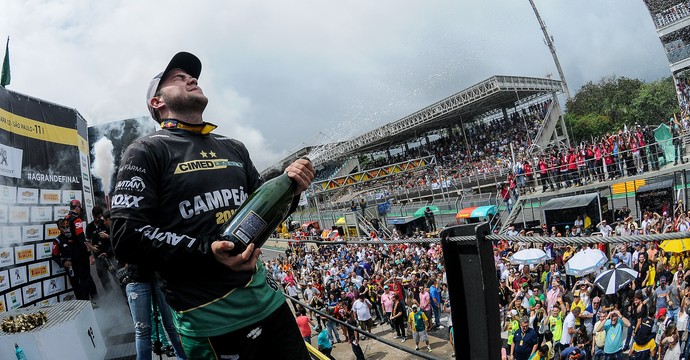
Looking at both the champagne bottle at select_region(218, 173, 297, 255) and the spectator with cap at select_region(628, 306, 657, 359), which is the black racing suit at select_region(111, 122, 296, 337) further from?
the spectator with cap at select_region(628, 306, 657, 359)

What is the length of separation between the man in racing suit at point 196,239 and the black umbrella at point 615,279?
8.36 metres

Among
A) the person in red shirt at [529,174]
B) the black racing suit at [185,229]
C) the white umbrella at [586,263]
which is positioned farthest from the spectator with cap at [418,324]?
the person in red shirt at [529,174]

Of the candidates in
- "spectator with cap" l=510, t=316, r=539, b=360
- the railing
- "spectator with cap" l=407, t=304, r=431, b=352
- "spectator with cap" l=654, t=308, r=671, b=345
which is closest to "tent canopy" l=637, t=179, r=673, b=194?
"spectator with cap" l=654, t=308, r=671, b=345

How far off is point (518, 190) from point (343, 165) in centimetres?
3066

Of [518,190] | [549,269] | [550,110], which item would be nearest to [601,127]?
[550,110]

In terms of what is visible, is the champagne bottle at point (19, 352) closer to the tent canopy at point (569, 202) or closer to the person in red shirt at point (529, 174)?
the tent canopy at point (569, 202)

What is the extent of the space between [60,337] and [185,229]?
3.66 m

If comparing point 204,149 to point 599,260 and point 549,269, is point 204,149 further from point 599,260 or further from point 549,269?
point 549,269

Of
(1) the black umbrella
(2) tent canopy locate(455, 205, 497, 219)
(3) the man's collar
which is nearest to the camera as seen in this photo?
(3) the man's collar

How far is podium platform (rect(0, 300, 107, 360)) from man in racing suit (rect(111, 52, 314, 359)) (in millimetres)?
3429

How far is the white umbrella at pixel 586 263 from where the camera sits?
9.62 m

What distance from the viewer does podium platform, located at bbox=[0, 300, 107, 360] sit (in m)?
4.23


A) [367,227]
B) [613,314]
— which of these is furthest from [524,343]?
[367,227]

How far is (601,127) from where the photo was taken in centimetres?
5900
